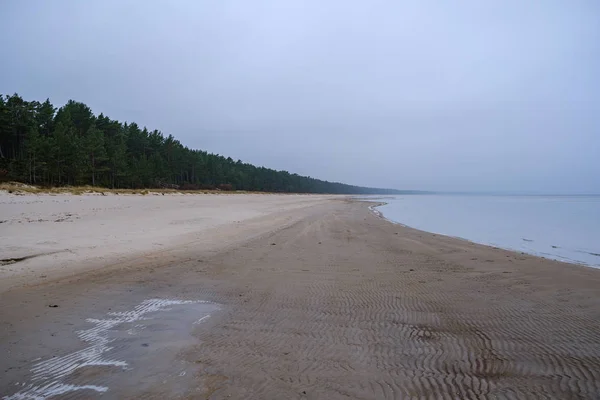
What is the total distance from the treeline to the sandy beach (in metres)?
39.8

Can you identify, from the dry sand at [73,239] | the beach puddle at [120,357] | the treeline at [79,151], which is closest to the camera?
the beach puddle at [120,357]

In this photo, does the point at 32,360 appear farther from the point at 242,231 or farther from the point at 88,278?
the point at 242,231

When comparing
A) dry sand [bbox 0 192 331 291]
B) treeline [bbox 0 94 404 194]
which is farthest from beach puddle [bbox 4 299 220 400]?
treeline [bbox 0 94 404 194]

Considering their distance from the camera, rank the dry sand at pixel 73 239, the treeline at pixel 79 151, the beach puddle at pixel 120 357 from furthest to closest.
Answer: the treeline at pixel 79 151 < the dry sand at pixel 73 239 < the beach puddle at pixel 120 357

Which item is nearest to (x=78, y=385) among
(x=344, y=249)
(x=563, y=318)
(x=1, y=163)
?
(x=563, y=318)

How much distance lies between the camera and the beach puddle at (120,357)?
8.91 ft

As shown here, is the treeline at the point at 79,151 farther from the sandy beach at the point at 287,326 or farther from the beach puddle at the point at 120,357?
the beach puddle at the point at 120,357

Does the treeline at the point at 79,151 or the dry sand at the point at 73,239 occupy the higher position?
the treeline at the point at 79,151

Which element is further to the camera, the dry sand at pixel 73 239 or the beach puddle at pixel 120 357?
the dry sand at pixel 73 239

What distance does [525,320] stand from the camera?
4.33 metres

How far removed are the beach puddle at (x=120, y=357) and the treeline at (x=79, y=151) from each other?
44917 mm

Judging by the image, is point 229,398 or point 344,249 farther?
point 344,249

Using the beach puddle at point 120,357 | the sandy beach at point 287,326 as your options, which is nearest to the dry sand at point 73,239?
the sandy beach at point 287,326

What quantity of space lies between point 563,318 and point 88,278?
786 centimetres
